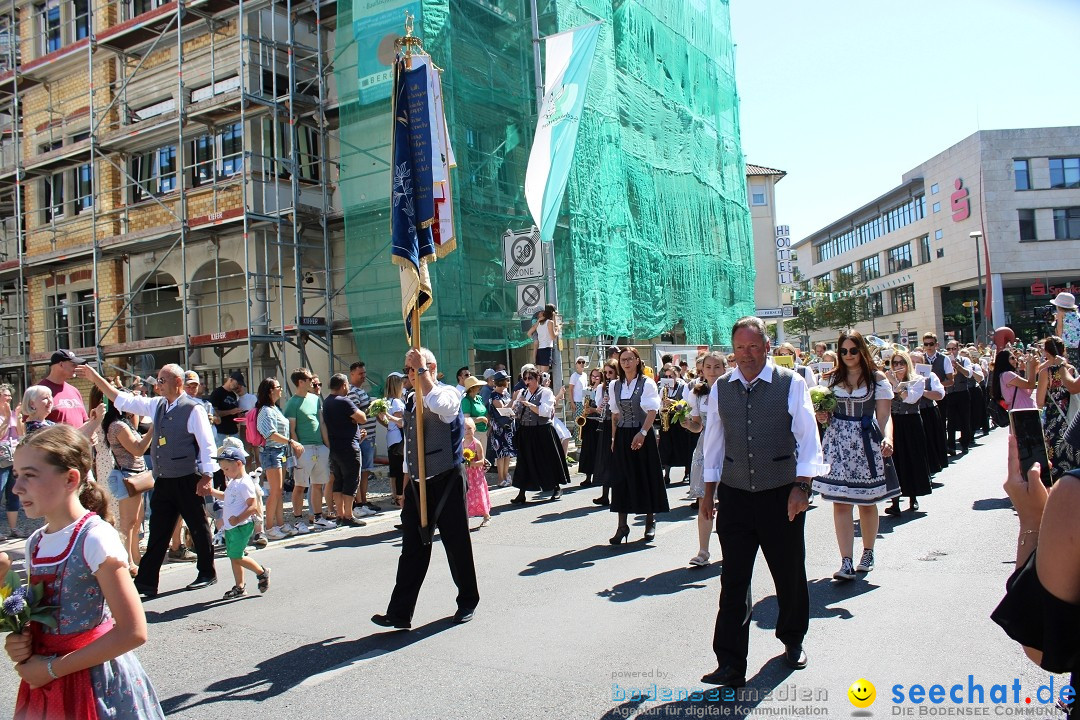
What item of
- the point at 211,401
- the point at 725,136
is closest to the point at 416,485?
the point at 211,401

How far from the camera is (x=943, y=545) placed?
24.7 feet

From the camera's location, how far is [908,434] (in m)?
9.27

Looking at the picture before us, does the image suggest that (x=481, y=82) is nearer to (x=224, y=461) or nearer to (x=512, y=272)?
(x=512, y=272)

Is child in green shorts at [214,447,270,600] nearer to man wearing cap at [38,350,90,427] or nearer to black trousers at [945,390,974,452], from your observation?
man wearing cap at [38,350,90,427]

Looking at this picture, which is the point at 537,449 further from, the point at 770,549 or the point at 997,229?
the point at 997,229

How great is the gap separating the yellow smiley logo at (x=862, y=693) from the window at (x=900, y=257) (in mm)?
68393

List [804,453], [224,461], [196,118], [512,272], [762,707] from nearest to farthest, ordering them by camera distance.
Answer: [762,707] → [804,453] → [224,461] → [512,272] → [196,118]

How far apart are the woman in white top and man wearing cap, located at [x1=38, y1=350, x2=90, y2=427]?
7.42 m

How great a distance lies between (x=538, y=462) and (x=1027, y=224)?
5422 centimetres

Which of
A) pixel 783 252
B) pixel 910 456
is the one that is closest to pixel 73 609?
pixel 910 456

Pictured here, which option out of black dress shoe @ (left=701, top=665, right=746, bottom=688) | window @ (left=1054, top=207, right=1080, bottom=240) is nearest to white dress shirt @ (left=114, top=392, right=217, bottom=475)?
black dress shoe @ (left=701, top=665, right=746, bottom=688)

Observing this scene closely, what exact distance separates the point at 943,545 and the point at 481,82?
13.8 m

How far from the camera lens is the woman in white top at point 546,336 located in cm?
1431

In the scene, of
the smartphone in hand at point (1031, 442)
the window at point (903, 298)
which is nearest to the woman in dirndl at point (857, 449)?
the smartphone in hand at point (1031, 442)
